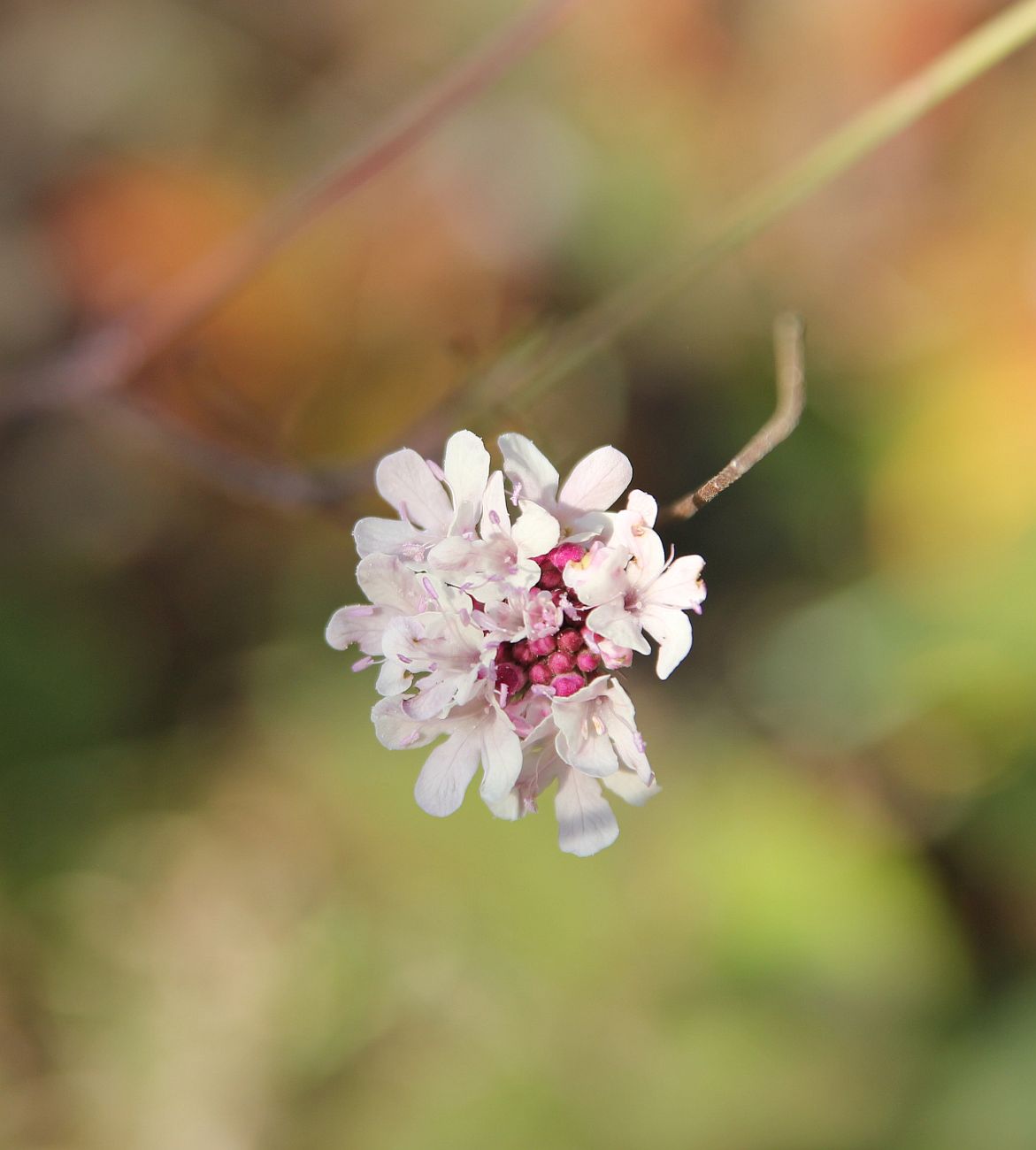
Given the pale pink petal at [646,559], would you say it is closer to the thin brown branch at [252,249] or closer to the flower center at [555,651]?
the flower center at [555,651]

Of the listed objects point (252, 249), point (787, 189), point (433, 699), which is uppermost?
point (252, 249)

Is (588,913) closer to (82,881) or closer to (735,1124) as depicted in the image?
(735,1124)

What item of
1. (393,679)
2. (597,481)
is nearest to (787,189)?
(597,481)

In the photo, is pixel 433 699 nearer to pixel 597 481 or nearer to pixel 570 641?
pixel 570 641

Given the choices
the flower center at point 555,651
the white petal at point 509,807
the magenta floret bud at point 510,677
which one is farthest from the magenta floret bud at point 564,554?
the white petal at point 509,807

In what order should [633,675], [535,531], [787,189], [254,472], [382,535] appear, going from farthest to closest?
[633,675] < [254,472] < [787,189] < [382,535] < [535,531]

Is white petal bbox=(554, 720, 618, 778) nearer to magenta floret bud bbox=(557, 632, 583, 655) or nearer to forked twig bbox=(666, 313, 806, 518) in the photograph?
magenta floret bud bbox=(557, 632, 583, 655)

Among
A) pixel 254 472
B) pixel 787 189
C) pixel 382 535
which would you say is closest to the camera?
pixel 382 535
